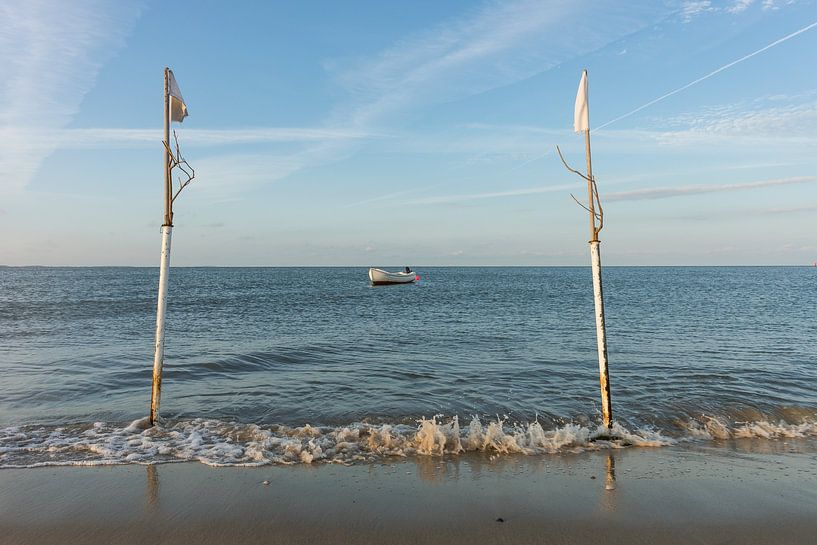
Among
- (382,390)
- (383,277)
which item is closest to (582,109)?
(382,390)

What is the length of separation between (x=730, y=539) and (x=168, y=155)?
7.94 metres

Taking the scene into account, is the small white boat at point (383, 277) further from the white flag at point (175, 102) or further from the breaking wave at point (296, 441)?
the white flag at point (175, 102)

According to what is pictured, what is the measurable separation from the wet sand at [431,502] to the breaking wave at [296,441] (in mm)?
307

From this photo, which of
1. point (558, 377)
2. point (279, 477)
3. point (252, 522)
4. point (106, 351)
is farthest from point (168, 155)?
point (106, 351)

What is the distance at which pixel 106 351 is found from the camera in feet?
51.7

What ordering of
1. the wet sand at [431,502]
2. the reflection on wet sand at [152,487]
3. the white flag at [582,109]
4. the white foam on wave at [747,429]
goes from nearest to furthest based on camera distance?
1. the wet sand at [431,502]
2. the reflection on wet sand at [152,487]
3. the white flag at [582,109]
4. the white foam on wave at [747,429]

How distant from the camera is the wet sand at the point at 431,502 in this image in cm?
456

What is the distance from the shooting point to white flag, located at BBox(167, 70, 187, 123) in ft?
24.4

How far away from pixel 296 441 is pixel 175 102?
519cm

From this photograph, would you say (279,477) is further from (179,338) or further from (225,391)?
(179,338)

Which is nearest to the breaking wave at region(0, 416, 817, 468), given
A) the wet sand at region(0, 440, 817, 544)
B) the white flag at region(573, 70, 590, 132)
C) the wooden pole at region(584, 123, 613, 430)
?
the wet sand at region(0, 440, 817, 544)

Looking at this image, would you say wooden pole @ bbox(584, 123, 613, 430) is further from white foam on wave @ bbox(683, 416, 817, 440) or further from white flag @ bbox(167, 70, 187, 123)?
white flag @ bbox(167, 70, 187, 123)

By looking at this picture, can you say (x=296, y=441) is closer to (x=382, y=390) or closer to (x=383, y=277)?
(x=382, y=390)

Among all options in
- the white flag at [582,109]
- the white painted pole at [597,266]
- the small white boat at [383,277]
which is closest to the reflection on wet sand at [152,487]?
the white painted pole at [597,266]
